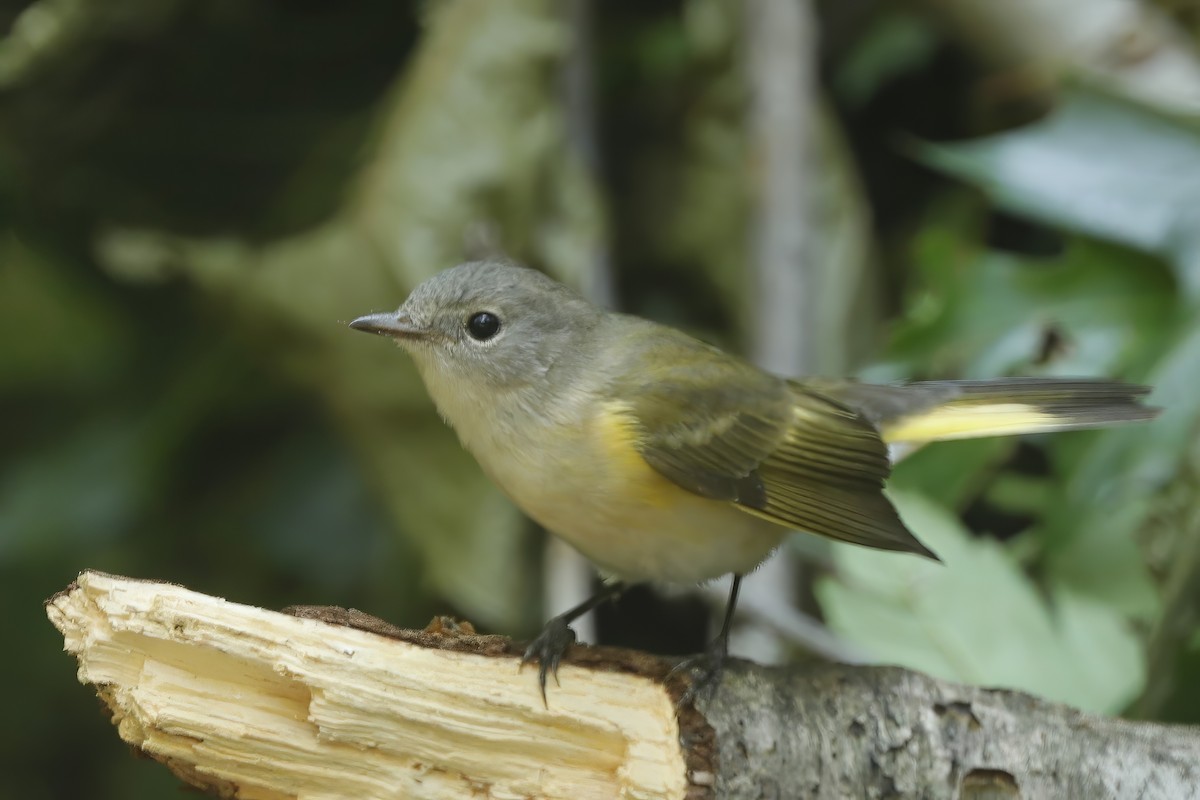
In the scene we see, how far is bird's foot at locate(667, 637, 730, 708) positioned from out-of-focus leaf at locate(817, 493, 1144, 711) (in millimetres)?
455

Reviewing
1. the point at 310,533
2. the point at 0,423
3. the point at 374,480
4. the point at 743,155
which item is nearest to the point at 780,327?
the point at 743,155

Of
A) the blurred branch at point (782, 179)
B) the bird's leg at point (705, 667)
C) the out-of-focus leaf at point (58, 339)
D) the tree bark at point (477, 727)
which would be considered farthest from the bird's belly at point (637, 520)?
the out-of-focus leaf at point (58, 339)

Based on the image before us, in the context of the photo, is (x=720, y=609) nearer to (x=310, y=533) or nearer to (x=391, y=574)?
(x=391, y=574)

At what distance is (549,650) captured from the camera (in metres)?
1.45

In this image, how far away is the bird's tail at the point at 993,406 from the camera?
1948mm

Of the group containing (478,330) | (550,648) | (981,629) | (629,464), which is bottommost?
(981,629)

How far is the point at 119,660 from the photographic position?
1.27 meters

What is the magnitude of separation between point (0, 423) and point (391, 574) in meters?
1.08

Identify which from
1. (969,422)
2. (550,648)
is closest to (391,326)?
(550,648)

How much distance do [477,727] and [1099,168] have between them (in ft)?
6.57

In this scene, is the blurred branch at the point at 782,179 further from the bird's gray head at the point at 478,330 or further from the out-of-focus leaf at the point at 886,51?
the bird's gray head at the point at 478,330

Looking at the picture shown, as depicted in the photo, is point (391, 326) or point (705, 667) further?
point (391, 326)

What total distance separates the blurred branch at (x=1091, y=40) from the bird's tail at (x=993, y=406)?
3.56 ft

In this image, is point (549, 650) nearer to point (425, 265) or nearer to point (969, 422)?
point (969, 422)
